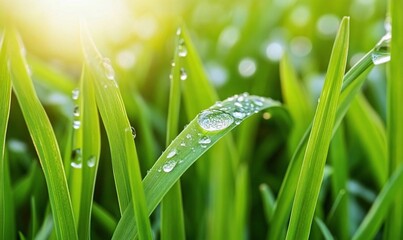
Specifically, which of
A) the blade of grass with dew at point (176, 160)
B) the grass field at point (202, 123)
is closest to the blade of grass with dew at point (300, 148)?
the grass field at point (202, 123)

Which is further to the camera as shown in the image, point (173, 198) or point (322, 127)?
point (173, 198)

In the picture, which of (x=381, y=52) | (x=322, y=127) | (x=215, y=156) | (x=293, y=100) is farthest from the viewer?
(x=293, y=100)

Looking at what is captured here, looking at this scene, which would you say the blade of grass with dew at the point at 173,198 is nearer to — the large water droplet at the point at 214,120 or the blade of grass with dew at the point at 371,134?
the large water droplet at the point at 214,120

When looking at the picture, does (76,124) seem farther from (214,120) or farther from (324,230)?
A: (324,230)

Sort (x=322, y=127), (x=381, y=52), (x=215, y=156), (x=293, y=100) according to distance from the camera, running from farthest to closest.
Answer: (x=293, y=100), (x=215, y=156), (x=381, y=52), (x=322, y=127)

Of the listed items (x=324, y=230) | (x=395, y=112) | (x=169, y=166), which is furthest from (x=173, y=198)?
(x=395, y=112)

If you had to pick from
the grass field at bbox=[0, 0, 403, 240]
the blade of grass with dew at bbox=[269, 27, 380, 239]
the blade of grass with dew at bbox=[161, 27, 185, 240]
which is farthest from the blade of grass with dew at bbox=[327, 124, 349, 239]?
the blade of grass with dew at bbox=[161, 27, 185, 240]

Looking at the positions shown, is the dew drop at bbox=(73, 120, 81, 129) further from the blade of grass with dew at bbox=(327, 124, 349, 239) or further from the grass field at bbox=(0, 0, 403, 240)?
the blade of grass with dew at bbox=(327, 124, 349, 239)

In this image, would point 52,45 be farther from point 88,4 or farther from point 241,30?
point 241,30
